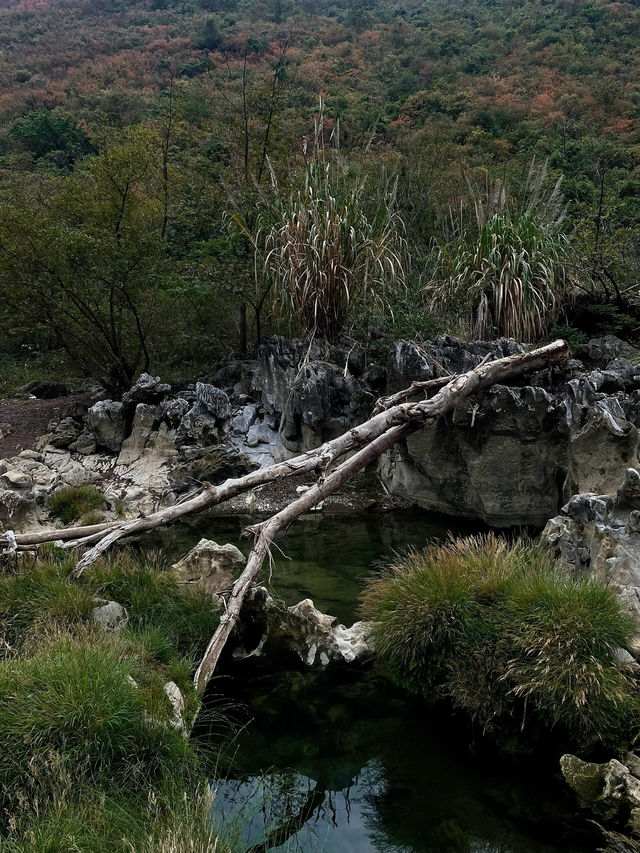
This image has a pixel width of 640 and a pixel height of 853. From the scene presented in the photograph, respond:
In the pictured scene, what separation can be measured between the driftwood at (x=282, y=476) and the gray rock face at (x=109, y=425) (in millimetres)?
3941

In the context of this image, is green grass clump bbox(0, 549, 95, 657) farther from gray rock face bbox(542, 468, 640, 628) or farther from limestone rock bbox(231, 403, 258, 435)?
limestone rock bbox(231, 403, 258, 435)

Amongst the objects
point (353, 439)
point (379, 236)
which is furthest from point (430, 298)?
point (353, 439)

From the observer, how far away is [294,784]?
3355mm

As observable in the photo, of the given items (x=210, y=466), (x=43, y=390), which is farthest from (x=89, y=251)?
(x=43, y=390)

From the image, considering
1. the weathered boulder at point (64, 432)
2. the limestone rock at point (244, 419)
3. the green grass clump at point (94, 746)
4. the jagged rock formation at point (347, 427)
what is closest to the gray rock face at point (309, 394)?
the jagged rock formation at point (347, 427)

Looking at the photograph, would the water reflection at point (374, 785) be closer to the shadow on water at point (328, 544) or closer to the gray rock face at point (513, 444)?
the shadow on water at point (328, 544)

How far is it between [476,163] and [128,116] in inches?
758

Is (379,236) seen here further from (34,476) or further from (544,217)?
(34,476)

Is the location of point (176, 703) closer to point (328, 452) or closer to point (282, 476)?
point (282, 476)

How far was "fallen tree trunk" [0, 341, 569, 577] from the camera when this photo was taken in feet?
15.6

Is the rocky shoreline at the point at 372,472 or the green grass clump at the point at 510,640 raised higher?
the green grass clump at the point at 510,640

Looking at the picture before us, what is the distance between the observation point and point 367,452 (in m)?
5.34

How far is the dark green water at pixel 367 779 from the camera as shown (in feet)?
9.66

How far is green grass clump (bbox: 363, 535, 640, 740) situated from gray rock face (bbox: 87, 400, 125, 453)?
6006 millimetres
